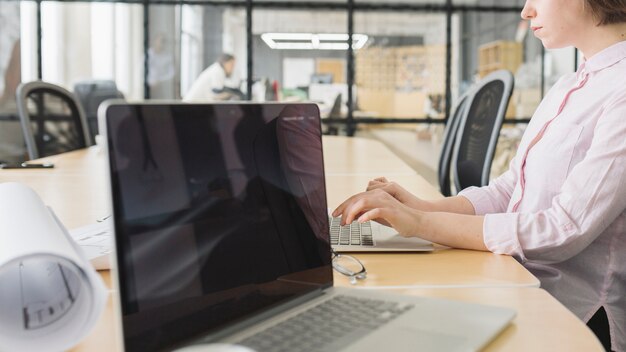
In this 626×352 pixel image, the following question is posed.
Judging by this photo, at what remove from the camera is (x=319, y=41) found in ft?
19.9

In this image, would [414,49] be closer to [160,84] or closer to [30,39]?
[160,84]

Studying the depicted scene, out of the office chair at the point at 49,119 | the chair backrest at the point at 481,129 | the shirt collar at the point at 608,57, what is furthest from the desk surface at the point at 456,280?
the office chair at the point at 49,119

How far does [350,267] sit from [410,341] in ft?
1.15

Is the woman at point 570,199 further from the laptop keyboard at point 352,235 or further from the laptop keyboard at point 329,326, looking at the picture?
the laptop keyboard at point 329,326

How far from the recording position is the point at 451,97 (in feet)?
19.8

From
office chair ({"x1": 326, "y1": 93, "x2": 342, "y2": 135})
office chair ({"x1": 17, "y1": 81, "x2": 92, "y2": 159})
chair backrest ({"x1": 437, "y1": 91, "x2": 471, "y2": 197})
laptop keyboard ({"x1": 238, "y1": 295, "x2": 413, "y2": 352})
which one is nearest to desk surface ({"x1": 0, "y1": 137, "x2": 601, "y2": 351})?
laptop keyboard ({"x1": 238, "y1": 295, "x2": 413, "y2": 352})

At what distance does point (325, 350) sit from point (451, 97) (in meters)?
5.53

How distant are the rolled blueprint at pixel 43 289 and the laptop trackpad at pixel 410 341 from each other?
0.28 m

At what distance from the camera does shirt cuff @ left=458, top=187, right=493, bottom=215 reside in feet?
5.24

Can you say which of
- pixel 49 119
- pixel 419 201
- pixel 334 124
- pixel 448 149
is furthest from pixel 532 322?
pixel 334 124

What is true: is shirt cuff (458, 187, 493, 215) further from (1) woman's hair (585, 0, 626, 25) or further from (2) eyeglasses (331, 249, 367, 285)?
(2) eyeglasses (331, 249, 367, 285)

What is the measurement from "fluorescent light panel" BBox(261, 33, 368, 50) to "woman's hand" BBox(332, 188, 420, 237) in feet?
16.2

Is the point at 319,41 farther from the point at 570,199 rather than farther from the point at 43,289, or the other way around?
the point at 43,289

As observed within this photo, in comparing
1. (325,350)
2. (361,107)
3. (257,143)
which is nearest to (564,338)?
(325,350)
